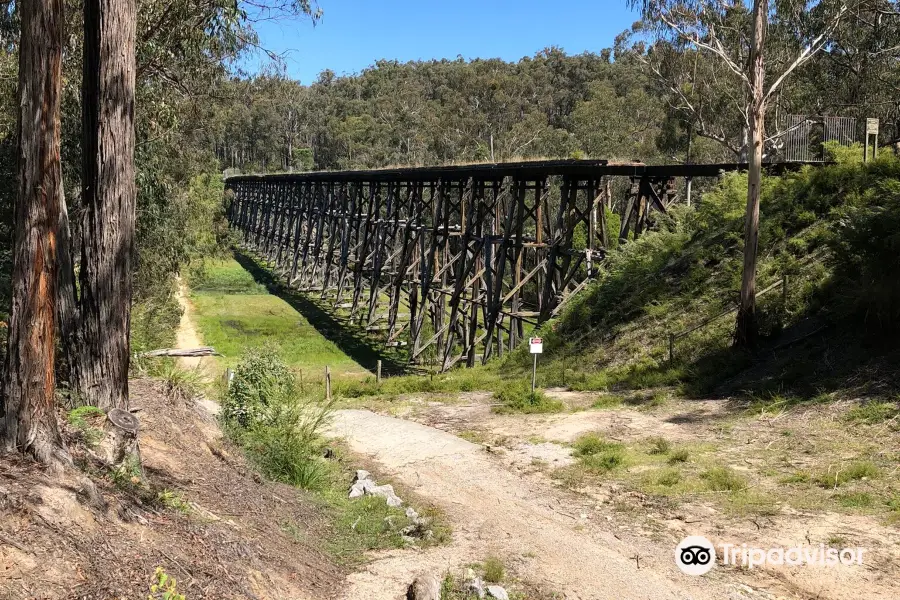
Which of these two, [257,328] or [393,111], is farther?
[393,111]

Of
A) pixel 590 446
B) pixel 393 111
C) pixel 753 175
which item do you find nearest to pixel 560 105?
pixel 393 111

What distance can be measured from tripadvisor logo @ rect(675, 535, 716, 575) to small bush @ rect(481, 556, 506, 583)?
1.34 meters

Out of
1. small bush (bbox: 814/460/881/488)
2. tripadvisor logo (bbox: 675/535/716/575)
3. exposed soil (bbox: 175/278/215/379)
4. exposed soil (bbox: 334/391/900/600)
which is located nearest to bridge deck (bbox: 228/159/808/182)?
exposed soil (bbox: 334/391/900/600)

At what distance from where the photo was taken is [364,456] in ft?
31.6

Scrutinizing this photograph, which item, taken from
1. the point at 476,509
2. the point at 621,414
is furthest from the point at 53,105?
the point at 621,414

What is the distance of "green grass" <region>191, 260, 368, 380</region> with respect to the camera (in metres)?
21.5

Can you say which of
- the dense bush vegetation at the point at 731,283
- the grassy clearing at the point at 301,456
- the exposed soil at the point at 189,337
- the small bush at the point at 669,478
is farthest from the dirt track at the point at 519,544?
the exposed soil at the point at 189,337

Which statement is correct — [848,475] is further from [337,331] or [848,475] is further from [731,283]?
[337,331]

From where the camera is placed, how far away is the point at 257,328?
26562 millimetres

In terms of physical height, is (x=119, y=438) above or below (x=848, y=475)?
above

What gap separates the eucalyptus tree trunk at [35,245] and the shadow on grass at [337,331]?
15.1 m

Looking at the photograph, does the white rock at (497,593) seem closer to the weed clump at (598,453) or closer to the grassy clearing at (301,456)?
the grassy clearing at (301,456)

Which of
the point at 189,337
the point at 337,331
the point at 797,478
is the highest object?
the point at 797,478

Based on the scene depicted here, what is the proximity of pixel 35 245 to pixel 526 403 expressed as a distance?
7978 mm
